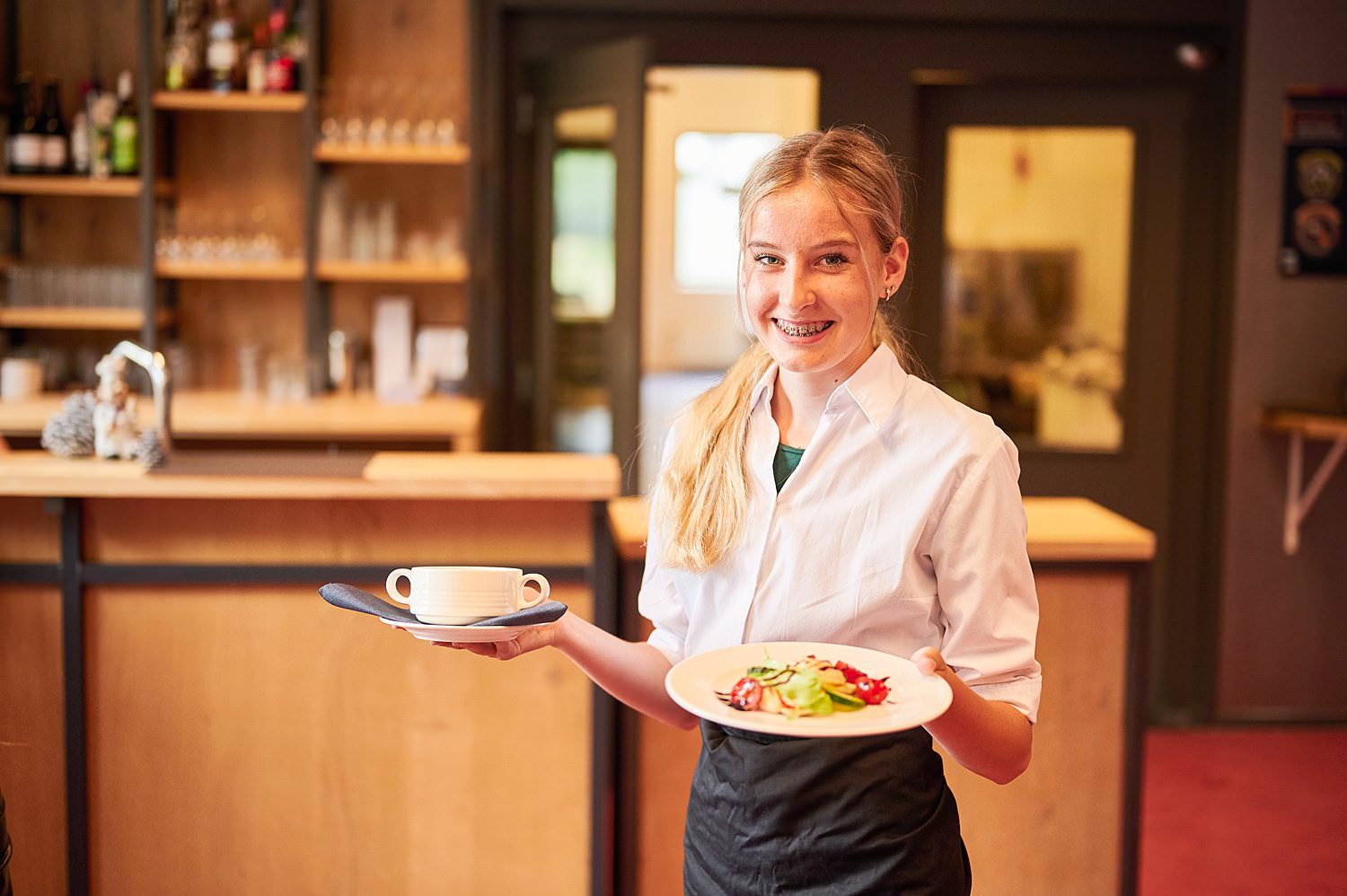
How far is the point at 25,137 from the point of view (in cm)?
466

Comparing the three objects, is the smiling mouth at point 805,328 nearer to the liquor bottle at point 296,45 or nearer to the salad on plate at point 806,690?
the salad on plate at point 806,690

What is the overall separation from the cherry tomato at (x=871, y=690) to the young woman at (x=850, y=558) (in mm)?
67

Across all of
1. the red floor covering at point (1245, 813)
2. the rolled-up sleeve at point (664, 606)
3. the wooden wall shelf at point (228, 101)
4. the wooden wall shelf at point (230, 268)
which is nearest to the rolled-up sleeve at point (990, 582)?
the rolled-up sleeve at point (664, 606)

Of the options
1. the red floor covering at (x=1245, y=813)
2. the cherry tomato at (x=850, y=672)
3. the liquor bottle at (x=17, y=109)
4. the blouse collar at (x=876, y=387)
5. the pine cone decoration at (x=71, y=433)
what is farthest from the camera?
the liquor bottle at (x=17, y=109)

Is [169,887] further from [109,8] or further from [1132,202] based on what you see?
[1132,202]

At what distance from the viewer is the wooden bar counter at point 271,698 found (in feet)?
9.11

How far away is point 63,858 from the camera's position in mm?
2805

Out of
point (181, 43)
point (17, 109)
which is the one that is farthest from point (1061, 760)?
point (17, 109)

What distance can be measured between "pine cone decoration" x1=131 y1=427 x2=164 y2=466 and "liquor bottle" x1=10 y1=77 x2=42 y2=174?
2.40m

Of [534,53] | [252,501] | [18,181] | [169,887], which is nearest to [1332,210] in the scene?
[534,53]

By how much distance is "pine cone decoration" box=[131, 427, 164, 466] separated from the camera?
2760 mm

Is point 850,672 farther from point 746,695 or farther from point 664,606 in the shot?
point 664,606

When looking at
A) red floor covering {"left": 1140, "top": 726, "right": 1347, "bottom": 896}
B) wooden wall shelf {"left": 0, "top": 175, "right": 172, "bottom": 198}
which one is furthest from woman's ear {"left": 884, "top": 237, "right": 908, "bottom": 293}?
wooden wall shelf {"left": 0, "top": 175, "right": 172, "bottom": 198}

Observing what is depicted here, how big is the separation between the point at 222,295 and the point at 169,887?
9.15 ft
